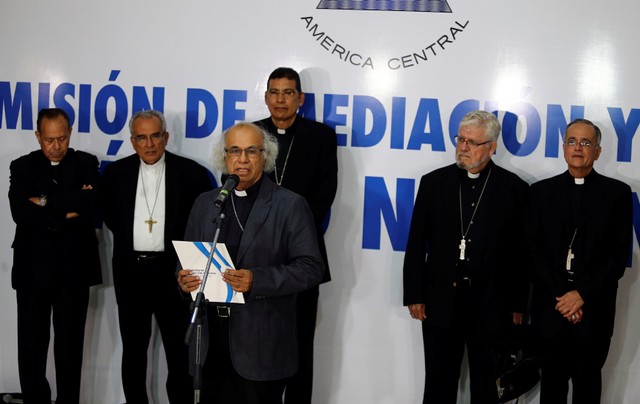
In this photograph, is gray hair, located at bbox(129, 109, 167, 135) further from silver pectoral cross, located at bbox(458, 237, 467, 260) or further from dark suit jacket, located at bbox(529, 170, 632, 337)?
dark suit jacket, located at bbox(529, 170, 632, 337)

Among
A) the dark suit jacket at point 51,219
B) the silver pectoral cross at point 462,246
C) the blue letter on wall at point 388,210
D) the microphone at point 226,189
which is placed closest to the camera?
the microphone at point 226,189

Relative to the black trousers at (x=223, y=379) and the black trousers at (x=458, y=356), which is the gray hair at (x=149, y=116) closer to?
the black trousers at (x=223, y=379)

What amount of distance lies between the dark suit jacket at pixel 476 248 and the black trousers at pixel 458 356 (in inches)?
2.1

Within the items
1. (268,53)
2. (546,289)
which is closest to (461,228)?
(546,289)

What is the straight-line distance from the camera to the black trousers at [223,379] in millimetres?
3459

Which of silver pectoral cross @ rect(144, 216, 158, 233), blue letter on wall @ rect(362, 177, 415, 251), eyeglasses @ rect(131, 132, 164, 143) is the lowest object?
silver pectoral cross @ rect(144, 216, 158, 233)

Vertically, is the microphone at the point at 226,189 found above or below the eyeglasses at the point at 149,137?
below

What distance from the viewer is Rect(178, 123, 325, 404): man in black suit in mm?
3432

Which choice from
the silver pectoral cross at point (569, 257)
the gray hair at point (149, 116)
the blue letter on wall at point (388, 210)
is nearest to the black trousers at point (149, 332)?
the gray hair at point (149, 116)

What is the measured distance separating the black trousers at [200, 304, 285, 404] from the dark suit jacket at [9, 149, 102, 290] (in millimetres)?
1693

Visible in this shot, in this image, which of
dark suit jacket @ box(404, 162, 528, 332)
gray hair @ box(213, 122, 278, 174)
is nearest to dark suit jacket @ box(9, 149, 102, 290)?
gray hair @ box(213, 122, 278, 174)

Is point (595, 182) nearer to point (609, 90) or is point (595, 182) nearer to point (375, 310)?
point (609, 90)

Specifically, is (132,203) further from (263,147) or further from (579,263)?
(579,263)

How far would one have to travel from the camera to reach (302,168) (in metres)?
4.96
